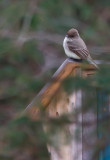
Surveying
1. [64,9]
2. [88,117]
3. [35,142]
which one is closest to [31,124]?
[35,142]

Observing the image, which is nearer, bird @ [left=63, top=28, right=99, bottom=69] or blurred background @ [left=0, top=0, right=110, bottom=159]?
blurred background @ [left=0, top=0, right=110, bottom=159]

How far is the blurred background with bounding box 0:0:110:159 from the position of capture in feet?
8.65

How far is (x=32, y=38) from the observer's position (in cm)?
408

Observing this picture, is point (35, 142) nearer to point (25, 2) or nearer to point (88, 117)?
point (88, 117)

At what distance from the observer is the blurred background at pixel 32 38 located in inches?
104

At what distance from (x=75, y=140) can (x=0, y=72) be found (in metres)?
1.43

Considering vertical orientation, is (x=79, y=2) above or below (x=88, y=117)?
below

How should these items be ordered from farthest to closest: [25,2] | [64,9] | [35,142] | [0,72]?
[64,9], [25,2], [0,72], [35,142]

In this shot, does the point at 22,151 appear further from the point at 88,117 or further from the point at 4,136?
the point at 88,117

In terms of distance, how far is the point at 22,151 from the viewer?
2445 mm

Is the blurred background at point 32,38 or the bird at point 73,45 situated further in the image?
the bird at point 73,45

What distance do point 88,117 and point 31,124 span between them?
8.9 inches

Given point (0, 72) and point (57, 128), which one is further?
point (0, 72)

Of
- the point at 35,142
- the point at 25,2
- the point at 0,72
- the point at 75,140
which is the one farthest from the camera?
the point at 25,2
